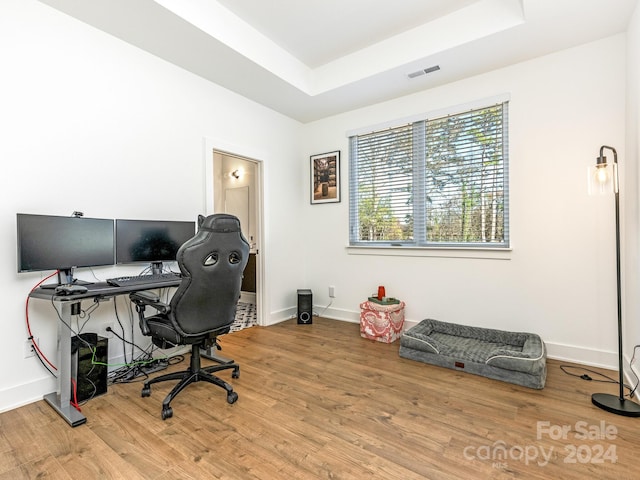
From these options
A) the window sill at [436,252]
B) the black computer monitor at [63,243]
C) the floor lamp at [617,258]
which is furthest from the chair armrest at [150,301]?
the floor lamp at [617,258]

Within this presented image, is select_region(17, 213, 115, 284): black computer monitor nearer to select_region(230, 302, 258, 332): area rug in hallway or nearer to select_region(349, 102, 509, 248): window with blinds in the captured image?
select_region(230, 302, 258, 332): area rug in hallway

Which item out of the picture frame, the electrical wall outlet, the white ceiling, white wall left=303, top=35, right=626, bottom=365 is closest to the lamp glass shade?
white wall left=303, top=35, right=626, bottom=365

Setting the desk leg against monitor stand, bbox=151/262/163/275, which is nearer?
the desk leg

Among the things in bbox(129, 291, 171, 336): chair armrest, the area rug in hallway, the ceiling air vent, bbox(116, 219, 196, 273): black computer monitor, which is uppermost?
the ceiling air vent

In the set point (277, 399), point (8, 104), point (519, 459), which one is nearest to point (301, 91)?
point (8, 104)

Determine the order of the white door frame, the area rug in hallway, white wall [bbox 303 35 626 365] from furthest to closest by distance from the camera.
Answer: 1. the area rug in hallway
2. the white door frame
3. white wall [bbox 303 35 626 365]

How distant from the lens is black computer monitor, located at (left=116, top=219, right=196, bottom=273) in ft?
8.34

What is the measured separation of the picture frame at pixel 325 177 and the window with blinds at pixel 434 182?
0.70 feet

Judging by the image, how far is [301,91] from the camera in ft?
11.9

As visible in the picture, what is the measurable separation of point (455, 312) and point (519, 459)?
6.30 feet

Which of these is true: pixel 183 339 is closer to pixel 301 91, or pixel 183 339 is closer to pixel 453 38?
pixel 301 91

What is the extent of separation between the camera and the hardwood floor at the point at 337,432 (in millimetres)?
1543

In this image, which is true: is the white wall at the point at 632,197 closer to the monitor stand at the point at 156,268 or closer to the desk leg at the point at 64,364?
the monitor stand at the point at 156,268

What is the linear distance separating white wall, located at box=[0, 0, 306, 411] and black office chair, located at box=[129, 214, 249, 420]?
0.79 m
